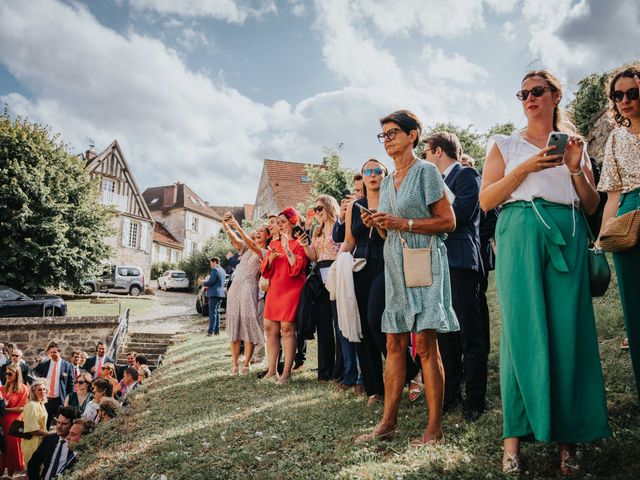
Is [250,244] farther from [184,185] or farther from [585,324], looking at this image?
[184,185]

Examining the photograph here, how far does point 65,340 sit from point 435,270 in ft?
52.5

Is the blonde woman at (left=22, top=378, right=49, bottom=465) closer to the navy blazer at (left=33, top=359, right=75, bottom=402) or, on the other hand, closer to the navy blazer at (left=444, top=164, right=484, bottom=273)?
the navy blazer at (left=33, top=359, right=75, bottom=402)

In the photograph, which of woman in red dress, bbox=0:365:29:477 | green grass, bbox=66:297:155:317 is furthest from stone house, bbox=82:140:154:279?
woman in red dress, bbox=0:365:29:477

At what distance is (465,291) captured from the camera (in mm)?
3926

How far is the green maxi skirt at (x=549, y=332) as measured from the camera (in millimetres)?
2461

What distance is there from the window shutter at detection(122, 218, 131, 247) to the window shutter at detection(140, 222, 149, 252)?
116 cm

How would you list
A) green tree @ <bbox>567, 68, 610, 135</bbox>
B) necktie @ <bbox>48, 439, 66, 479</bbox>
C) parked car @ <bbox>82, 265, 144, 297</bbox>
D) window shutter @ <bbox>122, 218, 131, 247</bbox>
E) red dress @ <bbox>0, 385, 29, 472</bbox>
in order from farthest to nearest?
window shutter @ <bbox>122, 218, 131, 247</bbox>, parked car @ <bbox>82, 265, 144, 297</bbox>, green tree @ <bbox>567, 68, 610, 135</bbox>, red dress @ <bbox>0, 385, 29, 472</bbox>, necktie @ <bbox>48, 439, 66, 479</bbox>

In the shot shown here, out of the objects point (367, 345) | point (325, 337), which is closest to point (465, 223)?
point (367, 345)

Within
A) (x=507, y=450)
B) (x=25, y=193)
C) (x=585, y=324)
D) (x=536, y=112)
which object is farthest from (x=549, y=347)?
(x=25, y=193)

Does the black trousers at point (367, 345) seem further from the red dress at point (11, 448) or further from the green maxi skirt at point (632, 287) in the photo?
the red dress at point (11, 448)

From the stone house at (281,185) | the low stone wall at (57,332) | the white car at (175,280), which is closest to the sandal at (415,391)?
the low stone wall at (57,332)

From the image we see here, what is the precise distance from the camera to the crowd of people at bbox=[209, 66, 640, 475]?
2518 mm

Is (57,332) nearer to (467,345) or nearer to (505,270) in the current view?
(467,345)

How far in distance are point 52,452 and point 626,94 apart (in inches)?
332
